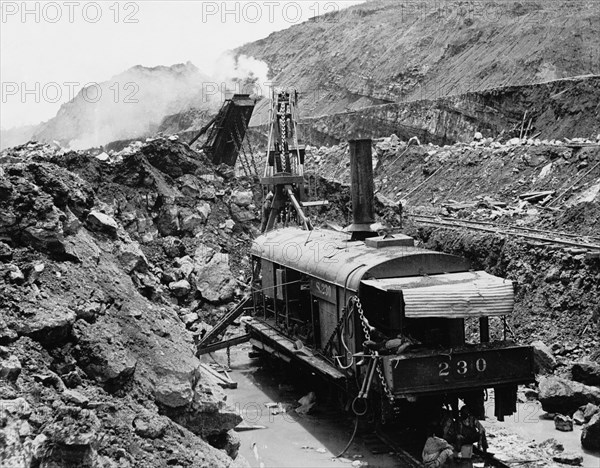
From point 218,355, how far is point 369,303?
7378 millimetres

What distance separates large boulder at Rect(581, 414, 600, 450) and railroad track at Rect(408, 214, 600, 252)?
5.73 m

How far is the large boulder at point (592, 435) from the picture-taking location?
11016mm

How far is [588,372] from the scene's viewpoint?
13.4 meters

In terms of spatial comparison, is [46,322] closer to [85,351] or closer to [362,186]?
[85,351]

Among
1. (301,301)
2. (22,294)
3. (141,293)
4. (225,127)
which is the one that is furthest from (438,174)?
(22,294)

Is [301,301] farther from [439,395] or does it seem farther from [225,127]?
[225,127]

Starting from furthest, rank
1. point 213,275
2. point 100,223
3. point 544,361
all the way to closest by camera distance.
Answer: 1. point 213,275
2. point 544,361
3. point 100,223

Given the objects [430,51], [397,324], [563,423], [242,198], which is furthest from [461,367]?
[430,51]

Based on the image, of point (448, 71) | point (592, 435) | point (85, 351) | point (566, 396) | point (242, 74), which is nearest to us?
point (85, 351)

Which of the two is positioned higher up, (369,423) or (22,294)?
(22,294)

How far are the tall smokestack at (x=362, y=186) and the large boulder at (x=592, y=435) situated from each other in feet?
15.9

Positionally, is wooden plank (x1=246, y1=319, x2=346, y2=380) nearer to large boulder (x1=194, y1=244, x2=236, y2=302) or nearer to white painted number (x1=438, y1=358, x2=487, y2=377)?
white painted number (x1=438, y1=358, x2=487, y2=377)

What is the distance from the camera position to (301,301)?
14664 mm

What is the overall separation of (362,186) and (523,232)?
6.87 metres
